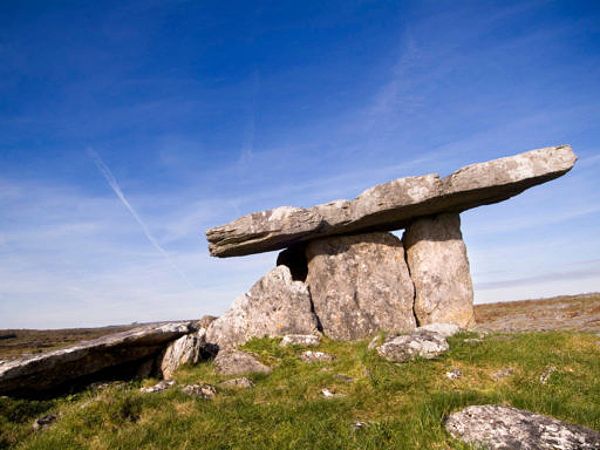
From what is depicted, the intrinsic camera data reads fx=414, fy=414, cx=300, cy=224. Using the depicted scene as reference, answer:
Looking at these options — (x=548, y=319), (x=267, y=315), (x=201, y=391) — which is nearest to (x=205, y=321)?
(x=267, y=315)

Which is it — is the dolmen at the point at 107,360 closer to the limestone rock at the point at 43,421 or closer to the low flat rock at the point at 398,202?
the limestone rock at the point at 43,421

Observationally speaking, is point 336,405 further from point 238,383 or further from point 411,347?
point 411,347

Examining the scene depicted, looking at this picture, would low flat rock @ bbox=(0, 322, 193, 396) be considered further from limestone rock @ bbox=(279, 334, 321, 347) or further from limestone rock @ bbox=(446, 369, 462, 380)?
limestone rock @ bbox=(446, 369, 462, 380)

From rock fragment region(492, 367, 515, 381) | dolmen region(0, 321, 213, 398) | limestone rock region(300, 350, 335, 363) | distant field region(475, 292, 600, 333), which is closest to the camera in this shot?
rock fragment region(492, 367, 515, 381)

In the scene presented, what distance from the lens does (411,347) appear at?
9.69 metres

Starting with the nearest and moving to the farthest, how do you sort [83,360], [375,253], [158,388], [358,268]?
[158,388] → [83,360] → [358,268] → [375,253]

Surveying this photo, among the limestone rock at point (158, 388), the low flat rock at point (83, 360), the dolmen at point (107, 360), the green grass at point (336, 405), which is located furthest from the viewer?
the dolmen at point (107, 360)

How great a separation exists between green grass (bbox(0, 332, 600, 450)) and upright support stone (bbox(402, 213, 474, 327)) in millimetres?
5450

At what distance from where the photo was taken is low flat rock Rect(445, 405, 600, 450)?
4328 mm

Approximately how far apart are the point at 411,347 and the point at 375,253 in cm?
758

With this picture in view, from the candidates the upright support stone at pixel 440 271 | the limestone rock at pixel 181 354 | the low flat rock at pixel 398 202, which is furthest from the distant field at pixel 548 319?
the limestone rock at pixel 181 354

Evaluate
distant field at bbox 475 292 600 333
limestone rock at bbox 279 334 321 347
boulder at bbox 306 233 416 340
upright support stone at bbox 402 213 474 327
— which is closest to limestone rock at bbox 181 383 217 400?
limestone rock at bbox 279 334 321 347

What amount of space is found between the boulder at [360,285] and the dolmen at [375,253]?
39 mm

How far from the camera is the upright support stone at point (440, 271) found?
52.5ft
